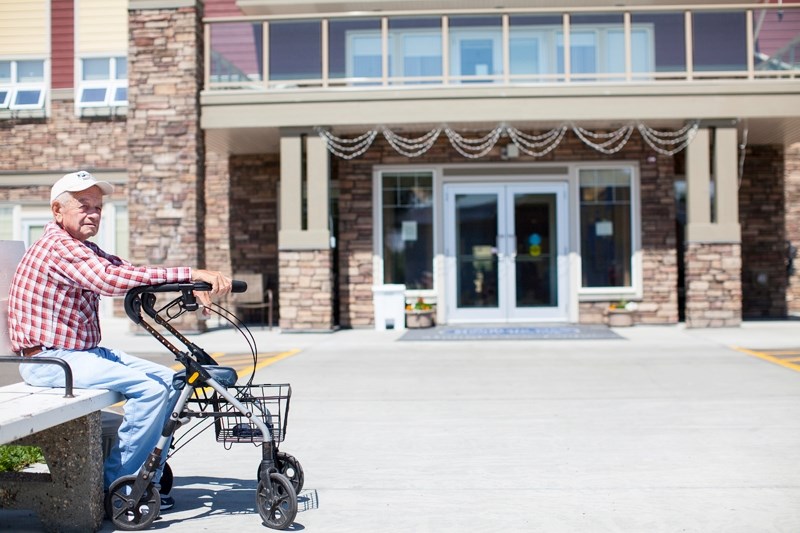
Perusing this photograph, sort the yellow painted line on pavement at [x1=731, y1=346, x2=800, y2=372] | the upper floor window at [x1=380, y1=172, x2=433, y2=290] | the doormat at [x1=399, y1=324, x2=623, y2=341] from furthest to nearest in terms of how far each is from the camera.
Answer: the upper floor window at [x1=380, y1=172, x2=433, y2=290]
the doormat at [x1=399, y1=324, x2=623, y2=341]
the yellow painted line on pavement at [x1=731, y1=346, x2=800, y2=372]

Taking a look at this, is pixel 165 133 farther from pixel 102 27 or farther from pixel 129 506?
pixel 129 506

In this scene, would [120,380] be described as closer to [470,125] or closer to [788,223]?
[470,125]

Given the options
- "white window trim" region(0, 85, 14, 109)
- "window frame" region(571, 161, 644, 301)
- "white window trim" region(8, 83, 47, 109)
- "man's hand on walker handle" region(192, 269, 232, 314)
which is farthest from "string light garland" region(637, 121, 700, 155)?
"white window trim" region(0, 85, 14, 109)

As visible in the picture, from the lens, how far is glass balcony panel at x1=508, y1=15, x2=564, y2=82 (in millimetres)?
13922

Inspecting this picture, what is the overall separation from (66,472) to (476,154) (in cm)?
1210

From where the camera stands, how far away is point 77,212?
4219 mm

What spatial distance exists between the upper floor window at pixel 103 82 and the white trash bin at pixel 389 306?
758 centimetres

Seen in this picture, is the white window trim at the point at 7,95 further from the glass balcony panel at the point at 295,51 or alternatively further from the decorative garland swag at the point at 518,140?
the decorative garland swag at the point at 518,140

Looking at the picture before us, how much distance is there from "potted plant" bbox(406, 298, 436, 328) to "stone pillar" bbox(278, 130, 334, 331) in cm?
144

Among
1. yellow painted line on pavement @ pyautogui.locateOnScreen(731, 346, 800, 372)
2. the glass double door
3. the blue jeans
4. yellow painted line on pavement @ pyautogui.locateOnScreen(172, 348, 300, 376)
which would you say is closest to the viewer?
the blue jeans

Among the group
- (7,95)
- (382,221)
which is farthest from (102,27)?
(382,221)

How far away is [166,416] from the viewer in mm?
4109

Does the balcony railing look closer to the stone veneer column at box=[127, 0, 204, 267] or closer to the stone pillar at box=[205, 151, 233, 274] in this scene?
the stone veneer column at box=[127, 0, 204, 267]

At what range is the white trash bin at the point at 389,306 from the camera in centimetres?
1466
